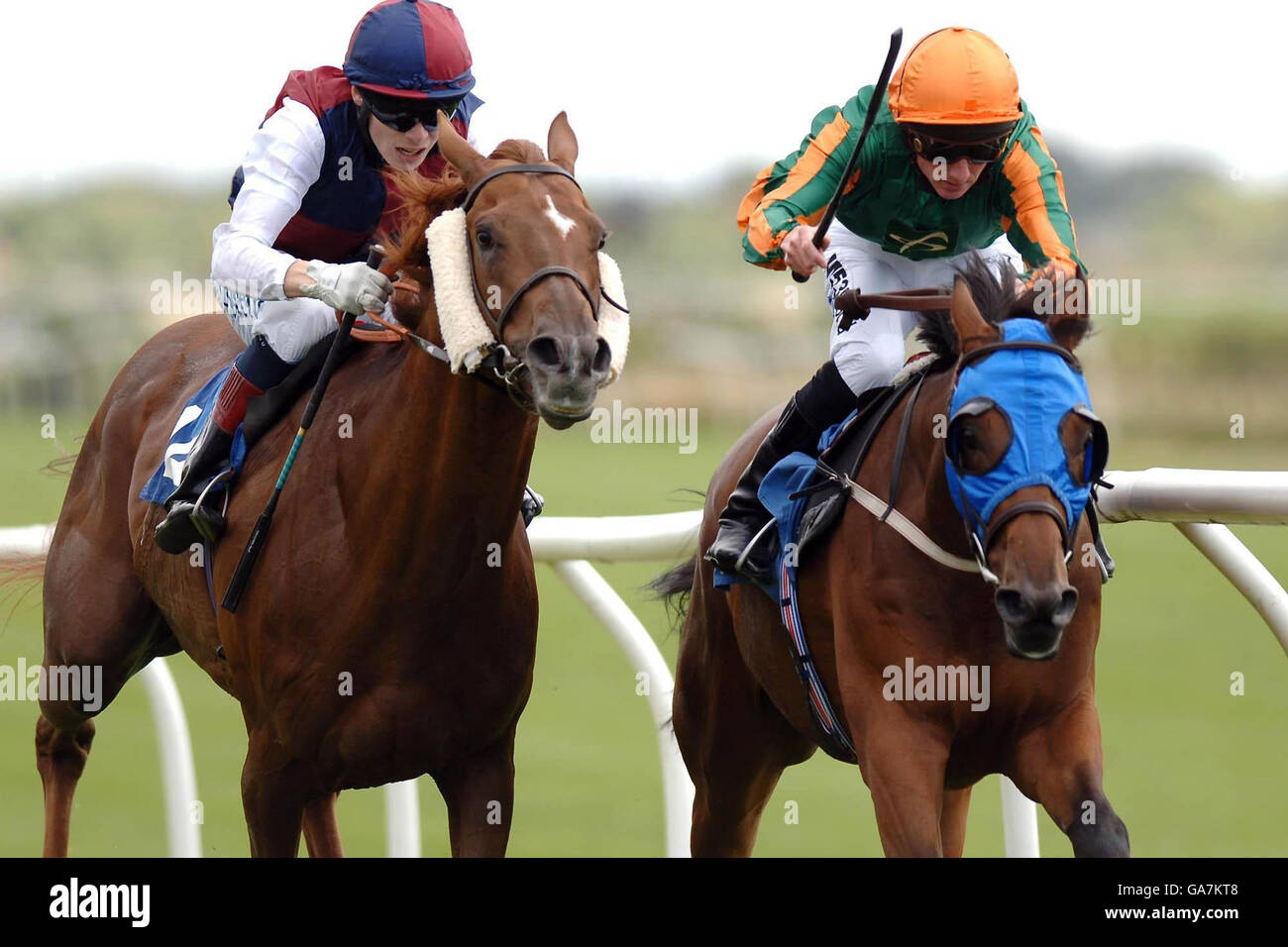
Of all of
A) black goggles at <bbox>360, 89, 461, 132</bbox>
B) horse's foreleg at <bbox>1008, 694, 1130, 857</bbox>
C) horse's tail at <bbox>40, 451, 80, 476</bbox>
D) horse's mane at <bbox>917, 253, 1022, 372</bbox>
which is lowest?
horse's foreleg at <bbox>1008, 694, 1130, 857</bbox>

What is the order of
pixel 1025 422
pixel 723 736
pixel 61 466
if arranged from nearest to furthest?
pixel 1025 422 < pixel 723 736 < pixel 61 466

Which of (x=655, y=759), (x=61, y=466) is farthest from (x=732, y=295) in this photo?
(x=61, y=466)

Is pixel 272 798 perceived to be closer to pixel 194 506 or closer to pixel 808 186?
pixel 194 506

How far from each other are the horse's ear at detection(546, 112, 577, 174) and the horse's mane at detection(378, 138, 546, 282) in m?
0.04

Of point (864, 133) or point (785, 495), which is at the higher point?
point (864, 133)

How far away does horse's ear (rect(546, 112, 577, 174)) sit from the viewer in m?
3.81

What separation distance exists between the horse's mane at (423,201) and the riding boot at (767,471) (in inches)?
35.3

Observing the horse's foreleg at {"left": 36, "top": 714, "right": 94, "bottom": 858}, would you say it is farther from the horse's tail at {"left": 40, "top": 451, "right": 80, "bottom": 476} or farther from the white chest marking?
the white chest marking

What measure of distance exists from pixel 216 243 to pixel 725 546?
136 centimetres

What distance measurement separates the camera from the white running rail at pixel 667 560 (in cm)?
392

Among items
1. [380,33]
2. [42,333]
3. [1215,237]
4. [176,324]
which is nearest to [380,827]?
[176,324]

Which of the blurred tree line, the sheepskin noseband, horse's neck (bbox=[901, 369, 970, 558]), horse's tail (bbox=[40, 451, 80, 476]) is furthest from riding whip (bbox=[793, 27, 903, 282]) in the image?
the blurred tree line

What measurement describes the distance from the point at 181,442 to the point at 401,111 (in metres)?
1.09

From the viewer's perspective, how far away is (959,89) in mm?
3869
